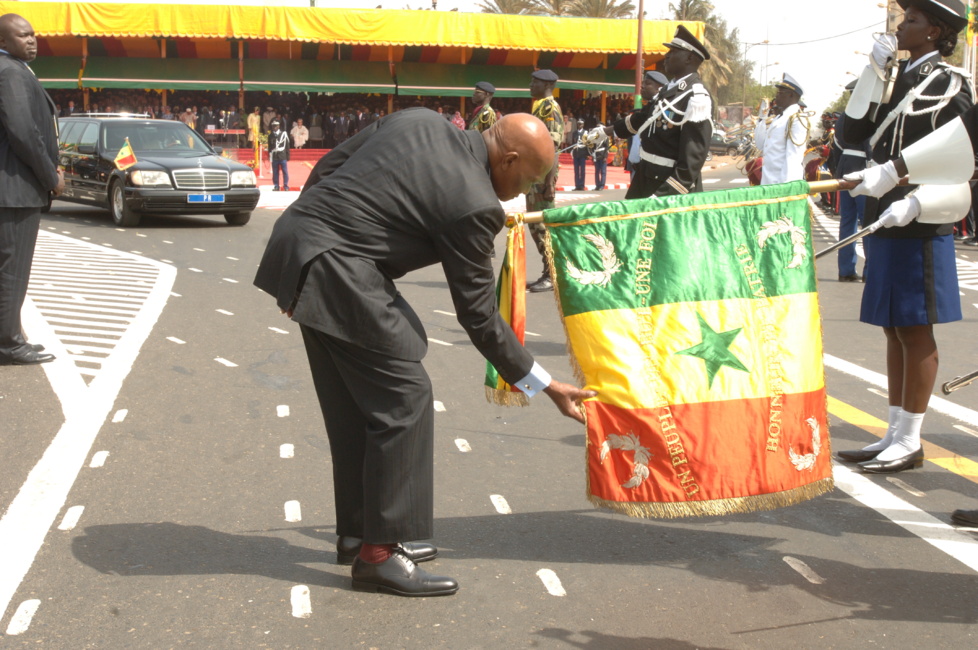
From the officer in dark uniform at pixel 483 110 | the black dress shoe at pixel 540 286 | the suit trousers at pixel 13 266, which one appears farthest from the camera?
the officer in dark uniform at pixel 483 110

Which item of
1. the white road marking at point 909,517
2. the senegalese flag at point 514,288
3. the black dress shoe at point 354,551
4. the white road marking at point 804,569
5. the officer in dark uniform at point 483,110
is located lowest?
the white road marking at point 909,517

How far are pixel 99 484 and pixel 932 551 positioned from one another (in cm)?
354

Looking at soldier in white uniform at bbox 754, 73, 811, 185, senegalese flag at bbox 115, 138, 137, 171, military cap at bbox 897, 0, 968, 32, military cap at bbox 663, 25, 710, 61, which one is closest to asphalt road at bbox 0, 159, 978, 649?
military cap at bbox 897, 0, 968, 32

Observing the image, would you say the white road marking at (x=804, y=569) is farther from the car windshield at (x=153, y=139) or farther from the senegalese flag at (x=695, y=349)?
the car windshield at (x=153, y=139)

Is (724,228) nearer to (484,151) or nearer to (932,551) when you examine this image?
(484,151)

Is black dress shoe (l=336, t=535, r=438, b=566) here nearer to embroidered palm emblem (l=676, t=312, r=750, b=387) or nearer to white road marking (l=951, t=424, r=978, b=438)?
embroidered palm emblem (l=676, t=312, r=750, b=387)

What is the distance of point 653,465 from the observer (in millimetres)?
3873

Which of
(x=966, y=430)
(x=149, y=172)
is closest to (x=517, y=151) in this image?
(x=966, y=430)

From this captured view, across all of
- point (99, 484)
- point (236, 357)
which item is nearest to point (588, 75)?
point (236, 357)

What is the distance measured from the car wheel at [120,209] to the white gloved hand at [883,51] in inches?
501

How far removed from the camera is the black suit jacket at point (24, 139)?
6.89 meters

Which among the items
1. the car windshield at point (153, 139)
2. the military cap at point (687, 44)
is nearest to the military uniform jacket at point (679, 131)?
the military cap at point (687, 44)

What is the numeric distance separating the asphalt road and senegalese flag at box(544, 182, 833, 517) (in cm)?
36

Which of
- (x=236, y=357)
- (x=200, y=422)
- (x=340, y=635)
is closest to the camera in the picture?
(x=340, y=635)
